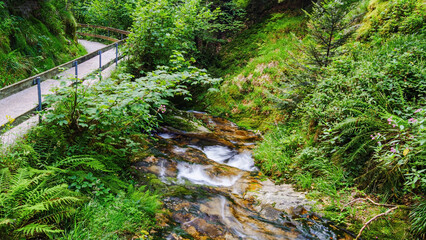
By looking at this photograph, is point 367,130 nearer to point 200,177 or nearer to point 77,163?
point 200,177

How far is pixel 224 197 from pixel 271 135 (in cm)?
401

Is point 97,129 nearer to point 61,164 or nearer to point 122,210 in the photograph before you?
point 61,164

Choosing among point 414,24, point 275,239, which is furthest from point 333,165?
point 414,24

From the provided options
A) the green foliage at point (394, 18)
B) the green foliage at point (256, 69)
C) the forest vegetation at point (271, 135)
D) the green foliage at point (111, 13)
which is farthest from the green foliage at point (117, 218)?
the green foliage at point (111, 13)

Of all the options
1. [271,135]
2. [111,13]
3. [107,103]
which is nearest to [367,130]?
[271,135]

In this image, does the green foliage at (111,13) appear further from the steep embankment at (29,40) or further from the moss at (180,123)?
the moss at (180,123)

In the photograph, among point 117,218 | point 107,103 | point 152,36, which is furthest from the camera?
point 152,36

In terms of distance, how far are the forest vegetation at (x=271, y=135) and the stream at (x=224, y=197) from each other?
36 centimetres

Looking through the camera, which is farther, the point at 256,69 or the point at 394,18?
the point at 256,69

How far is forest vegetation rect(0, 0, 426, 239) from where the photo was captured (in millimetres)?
3846

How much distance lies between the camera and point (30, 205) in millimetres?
3373

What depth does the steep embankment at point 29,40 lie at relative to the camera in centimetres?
882

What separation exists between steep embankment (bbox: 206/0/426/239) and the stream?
50cm

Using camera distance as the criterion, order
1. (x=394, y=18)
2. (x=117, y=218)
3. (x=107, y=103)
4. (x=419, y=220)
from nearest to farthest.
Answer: (x=419, y=220) → (x=117, y=218) → (x=107, y=103) → (x=394, y=18)
